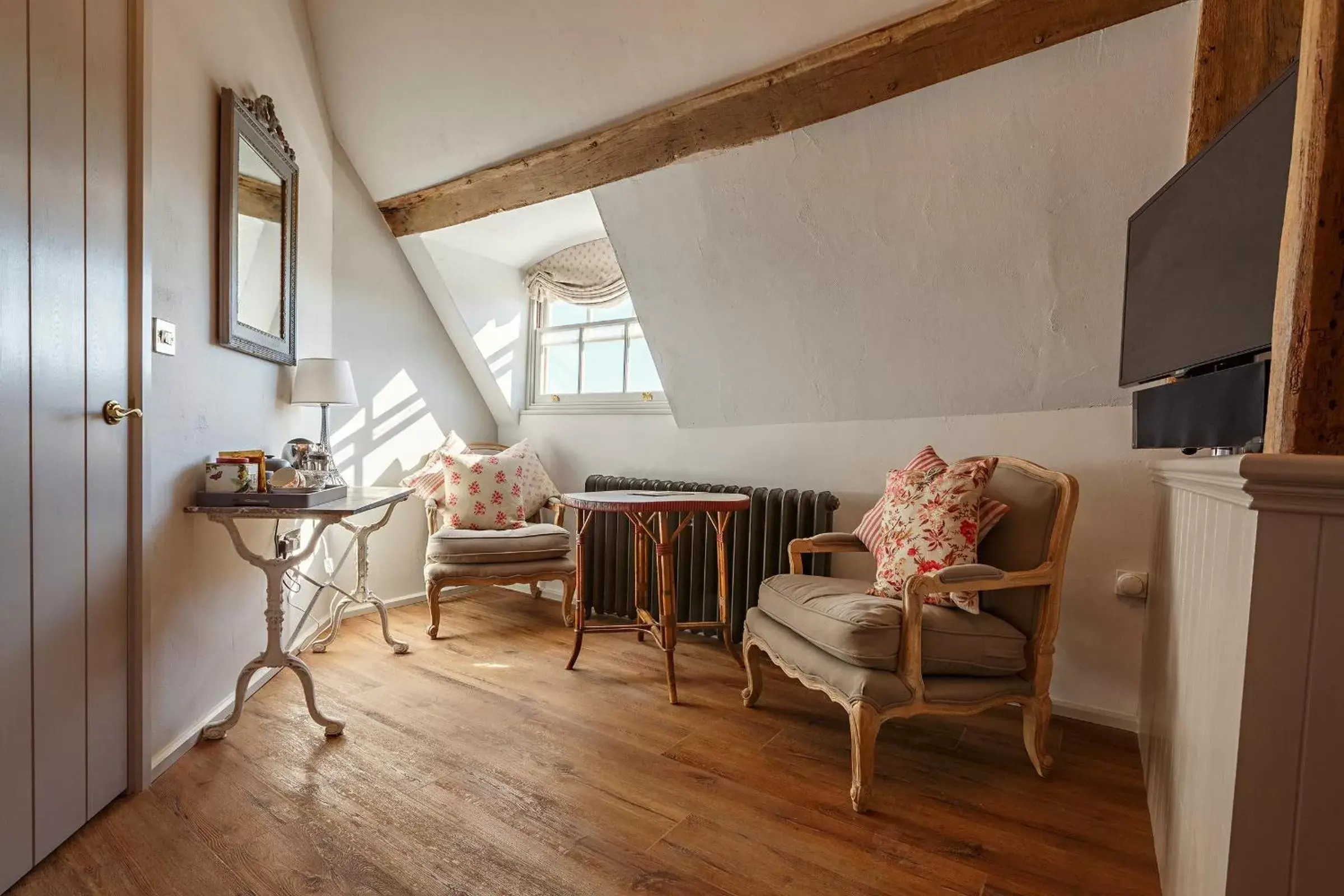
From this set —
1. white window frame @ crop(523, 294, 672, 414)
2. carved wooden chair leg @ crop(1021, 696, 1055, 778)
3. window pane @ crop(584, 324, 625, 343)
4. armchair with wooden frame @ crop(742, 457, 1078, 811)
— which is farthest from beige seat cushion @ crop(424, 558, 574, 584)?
carved wooden chair leg @ crop(1021, 696, 1055, 778)

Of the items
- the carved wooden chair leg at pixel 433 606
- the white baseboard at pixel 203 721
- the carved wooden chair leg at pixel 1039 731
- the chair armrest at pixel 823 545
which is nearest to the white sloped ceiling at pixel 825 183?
the chair armrest at pixel 823 545

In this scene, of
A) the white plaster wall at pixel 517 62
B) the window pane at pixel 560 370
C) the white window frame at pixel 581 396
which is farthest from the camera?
the window pane at pixel 560 370

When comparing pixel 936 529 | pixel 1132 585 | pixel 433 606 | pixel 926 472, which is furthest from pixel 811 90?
pixel 433 606

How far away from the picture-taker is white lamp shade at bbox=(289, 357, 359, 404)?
268cm

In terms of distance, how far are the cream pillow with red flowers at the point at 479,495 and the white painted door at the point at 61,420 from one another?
1624 millimetres

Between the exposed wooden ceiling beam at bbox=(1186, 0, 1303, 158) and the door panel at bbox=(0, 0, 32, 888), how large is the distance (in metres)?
2.73

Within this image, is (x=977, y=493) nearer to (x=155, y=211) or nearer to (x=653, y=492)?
(x=653, y=492)

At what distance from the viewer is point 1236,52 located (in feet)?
5.54

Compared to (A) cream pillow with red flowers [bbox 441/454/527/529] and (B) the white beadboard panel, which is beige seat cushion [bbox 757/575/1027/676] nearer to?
(B) the white beadboard panel

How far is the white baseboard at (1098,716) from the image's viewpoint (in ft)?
7.49

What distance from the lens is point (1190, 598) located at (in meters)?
1.33

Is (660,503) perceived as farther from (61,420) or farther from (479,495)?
(61,420)

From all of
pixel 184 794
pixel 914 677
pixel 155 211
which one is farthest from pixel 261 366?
pixel 914 677

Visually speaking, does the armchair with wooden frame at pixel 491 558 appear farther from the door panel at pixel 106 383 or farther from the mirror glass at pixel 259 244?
the door panel at pixel 106 383
